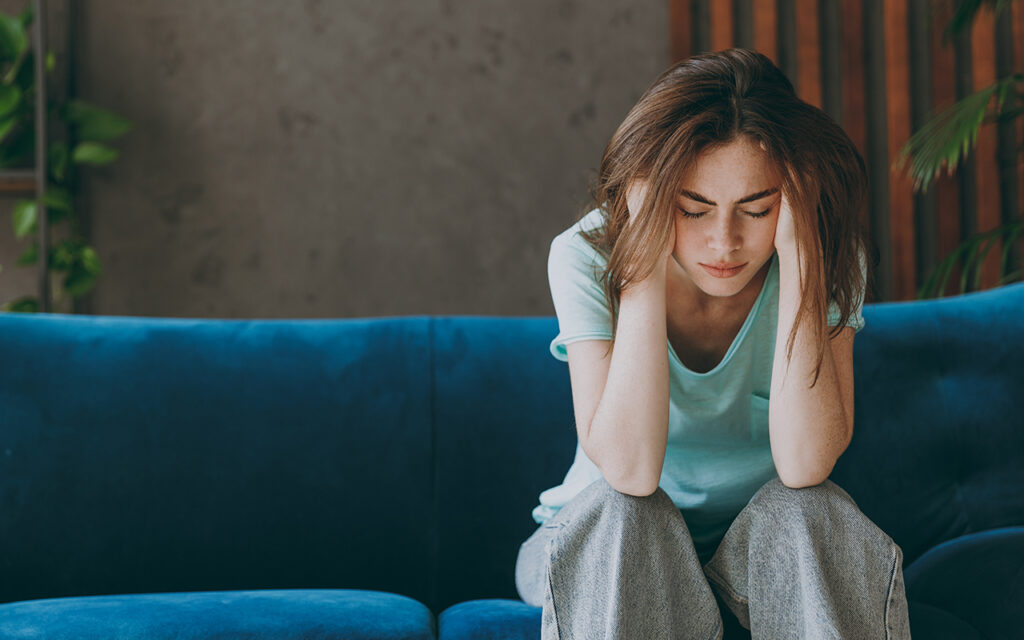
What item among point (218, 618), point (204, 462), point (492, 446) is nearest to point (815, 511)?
point (492, 446)

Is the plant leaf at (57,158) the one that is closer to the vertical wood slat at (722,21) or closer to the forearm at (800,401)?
the vertical wood slat at (722,21)

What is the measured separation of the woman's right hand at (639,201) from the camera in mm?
1081

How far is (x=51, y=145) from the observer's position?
2.37 m

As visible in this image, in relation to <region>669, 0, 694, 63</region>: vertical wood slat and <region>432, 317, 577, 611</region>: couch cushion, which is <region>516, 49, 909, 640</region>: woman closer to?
<region>432, 317, 577, 611</region>: couch cushion

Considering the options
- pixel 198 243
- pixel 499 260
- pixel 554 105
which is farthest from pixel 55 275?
pixel 554 105

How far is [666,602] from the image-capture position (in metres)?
0.96

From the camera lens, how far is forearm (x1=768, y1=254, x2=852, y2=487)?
1.06 m

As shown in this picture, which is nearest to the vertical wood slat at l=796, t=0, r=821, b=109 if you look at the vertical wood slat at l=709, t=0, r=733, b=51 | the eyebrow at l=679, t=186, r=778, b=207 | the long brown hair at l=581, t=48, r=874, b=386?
the vertical wood slat at l=709, t=0, r=733, b=51

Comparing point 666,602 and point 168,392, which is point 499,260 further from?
point 666,602

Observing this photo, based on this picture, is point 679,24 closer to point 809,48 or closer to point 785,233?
point 809,48

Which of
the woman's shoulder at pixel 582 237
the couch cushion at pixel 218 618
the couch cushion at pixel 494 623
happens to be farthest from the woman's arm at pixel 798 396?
the couch cushion at pixel 218 618

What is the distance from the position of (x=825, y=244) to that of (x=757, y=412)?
0.25 metres

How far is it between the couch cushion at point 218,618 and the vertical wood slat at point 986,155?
7.02 ft

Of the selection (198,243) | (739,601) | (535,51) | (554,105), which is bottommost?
(739,601)
